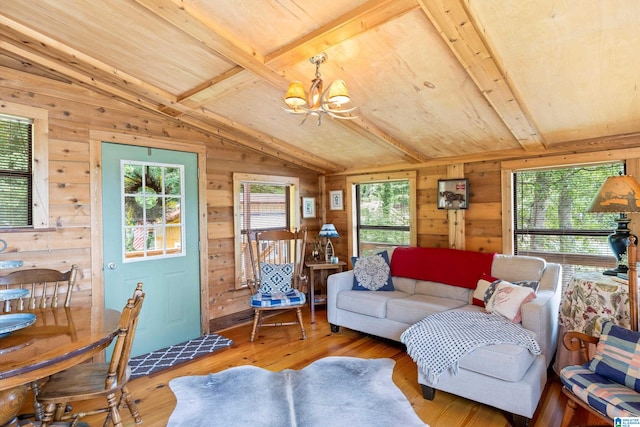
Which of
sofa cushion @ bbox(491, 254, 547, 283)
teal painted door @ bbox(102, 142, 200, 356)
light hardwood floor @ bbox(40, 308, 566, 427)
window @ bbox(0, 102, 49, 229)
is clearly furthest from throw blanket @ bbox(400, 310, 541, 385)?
window @ bbox(0, 102, 49, 229)

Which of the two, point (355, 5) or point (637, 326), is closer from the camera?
point (355, 5)

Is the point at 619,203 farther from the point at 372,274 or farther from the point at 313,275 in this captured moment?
the point at 313,275

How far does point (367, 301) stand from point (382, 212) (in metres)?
1.56

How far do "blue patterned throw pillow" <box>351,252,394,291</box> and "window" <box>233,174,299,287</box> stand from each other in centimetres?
133

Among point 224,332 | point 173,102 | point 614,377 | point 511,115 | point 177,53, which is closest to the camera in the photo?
point 614,377

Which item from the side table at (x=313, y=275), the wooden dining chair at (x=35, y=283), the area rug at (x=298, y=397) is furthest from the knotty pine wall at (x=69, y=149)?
the side table at (x=313, y=275)

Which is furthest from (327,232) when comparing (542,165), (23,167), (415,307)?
(23,167)

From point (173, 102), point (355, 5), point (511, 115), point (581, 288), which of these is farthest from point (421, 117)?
point (173, 102)

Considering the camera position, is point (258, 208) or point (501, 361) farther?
point (258, 208)

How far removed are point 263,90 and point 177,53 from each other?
69 cm

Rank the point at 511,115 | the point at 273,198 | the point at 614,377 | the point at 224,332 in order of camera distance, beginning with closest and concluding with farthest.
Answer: the point at 614,377, the point at 511,115, the point at 224,332, the point at 273,198

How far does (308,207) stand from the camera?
502 centimetres

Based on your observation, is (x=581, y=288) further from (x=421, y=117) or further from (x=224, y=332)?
(x=224, y=332)

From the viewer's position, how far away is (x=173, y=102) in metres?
3.05
